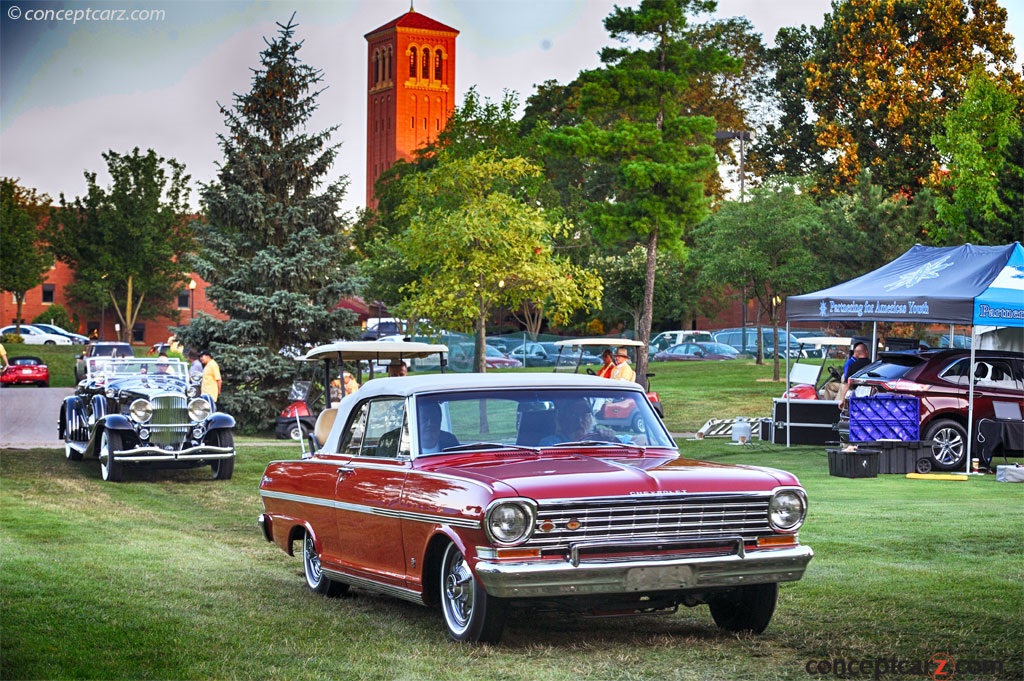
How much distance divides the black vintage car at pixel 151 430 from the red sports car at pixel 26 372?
111ft

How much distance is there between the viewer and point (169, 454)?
1980 cm

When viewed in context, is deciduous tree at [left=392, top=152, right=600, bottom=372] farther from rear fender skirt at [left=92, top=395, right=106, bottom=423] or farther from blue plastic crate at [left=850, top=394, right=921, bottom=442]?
blue plastic crate at [left=850, top=394, right=921, bottom=442]

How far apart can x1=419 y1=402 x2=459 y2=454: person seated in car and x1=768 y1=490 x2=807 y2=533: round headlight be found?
2.00 m

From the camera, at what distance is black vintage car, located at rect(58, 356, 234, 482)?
1977cm

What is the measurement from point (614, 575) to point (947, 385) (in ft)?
51.1

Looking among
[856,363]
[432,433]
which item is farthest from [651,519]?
[856,363]

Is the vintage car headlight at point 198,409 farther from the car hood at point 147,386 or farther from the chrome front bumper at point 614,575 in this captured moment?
the chrome front bumper at point 614,575

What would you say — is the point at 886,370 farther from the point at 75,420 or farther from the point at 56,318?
the point at 56,318

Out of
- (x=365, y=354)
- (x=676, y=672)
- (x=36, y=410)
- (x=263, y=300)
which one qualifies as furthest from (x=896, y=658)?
(x=36, y=410)

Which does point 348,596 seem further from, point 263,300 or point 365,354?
point 263,300

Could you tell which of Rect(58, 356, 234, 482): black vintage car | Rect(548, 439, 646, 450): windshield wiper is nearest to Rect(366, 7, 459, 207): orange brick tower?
Rect(58, 356, 234, 482): black vintage car

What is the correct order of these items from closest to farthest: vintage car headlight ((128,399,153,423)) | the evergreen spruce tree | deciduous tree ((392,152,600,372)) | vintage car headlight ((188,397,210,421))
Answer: vintage car headlight ((128,399,153,423))
vintage car headlight ((188,397,210,421))
the evergreen spruce tree
deciduous tree ((392,152,600,372))

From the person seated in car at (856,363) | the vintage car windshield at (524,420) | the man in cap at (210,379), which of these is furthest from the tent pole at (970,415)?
the vintage car windshield at (524,420)

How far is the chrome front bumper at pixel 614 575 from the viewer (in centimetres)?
743
